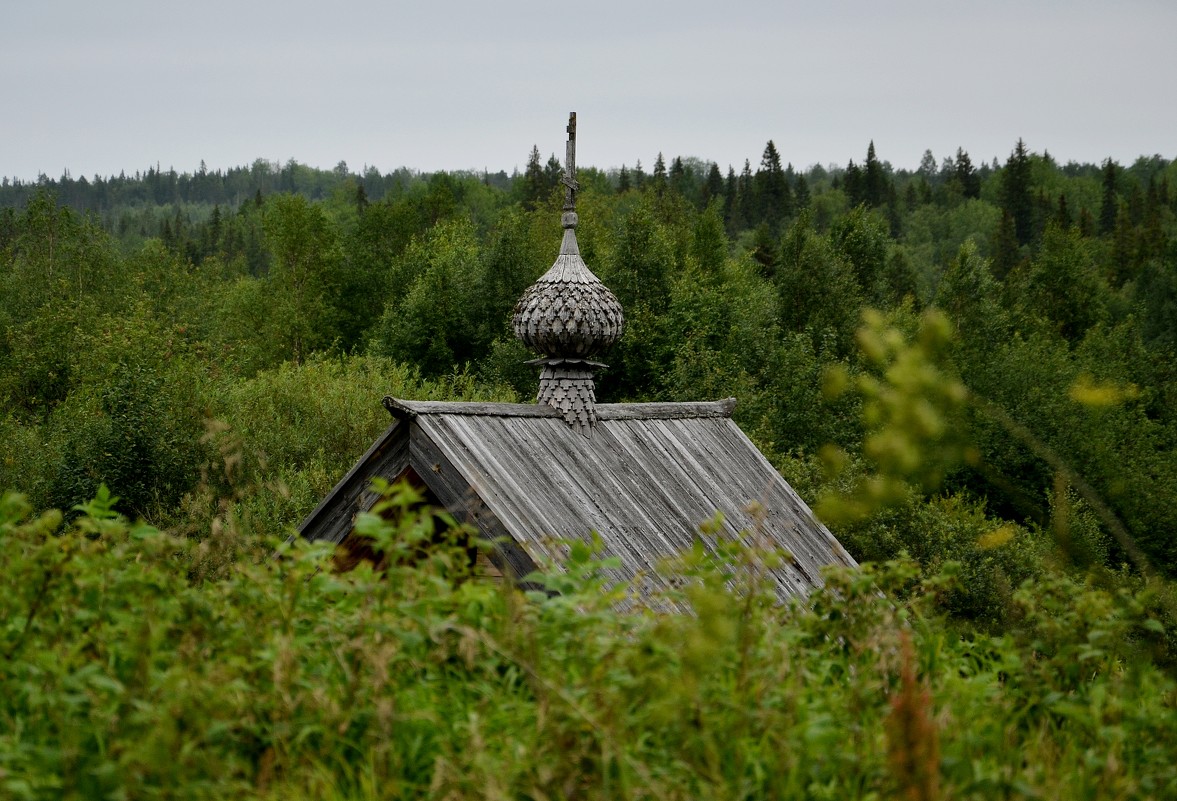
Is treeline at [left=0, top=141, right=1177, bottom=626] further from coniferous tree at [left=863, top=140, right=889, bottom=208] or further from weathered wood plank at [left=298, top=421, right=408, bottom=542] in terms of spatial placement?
coniferous tree at [left=863, top=140, right=889, bottom=208]

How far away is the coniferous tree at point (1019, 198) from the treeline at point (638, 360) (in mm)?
22931

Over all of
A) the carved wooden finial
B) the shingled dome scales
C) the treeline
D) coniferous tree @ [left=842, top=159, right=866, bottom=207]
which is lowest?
the treeline

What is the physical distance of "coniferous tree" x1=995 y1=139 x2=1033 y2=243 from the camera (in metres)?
94.3

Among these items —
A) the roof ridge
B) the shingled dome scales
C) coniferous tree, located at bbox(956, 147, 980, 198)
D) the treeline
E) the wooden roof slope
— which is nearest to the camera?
the wooden roof slope

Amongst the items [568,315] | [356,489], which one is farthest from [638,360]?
[356,489]

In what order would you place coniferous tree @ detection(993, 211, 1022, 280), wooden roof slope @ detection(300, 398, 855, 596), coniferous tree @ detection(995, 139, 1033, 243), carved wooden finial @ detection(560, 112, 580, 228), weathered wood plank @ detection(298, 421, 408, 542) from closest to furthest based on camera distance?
wooden roof slope @ detection(300, 398, 855, 596)
weathered wood plank @ detection(298, 421, 408, 542)
carved wooden finial @ detection(560, 112, 580, 228)
coniferous tree @ detection(993, 211, 1022, 280)
coniferous tree @ detection(995, 139, 1033, 243)

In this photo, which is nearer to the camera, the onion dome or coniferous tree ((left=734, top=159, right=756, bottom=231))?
the onion dome

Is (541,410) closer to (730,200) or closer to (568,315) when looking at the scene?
(568,315)

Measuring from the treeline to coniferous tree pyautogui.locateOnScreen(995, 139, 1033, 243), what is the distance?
2293 centimetres

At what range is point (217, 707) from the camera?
136 inches

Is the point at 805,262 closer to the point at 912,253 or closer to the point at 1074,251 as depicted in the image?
the point at 1074,251

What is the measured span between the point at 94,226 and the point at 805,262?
97.0 feet

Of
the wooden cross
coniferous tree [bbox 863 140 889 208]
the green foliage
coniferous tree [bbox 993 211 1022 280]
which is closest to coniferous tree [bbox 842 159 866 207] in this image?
coniferous tree [bbox 863 140 889 208]

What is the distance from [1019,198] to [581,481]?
308 feet
